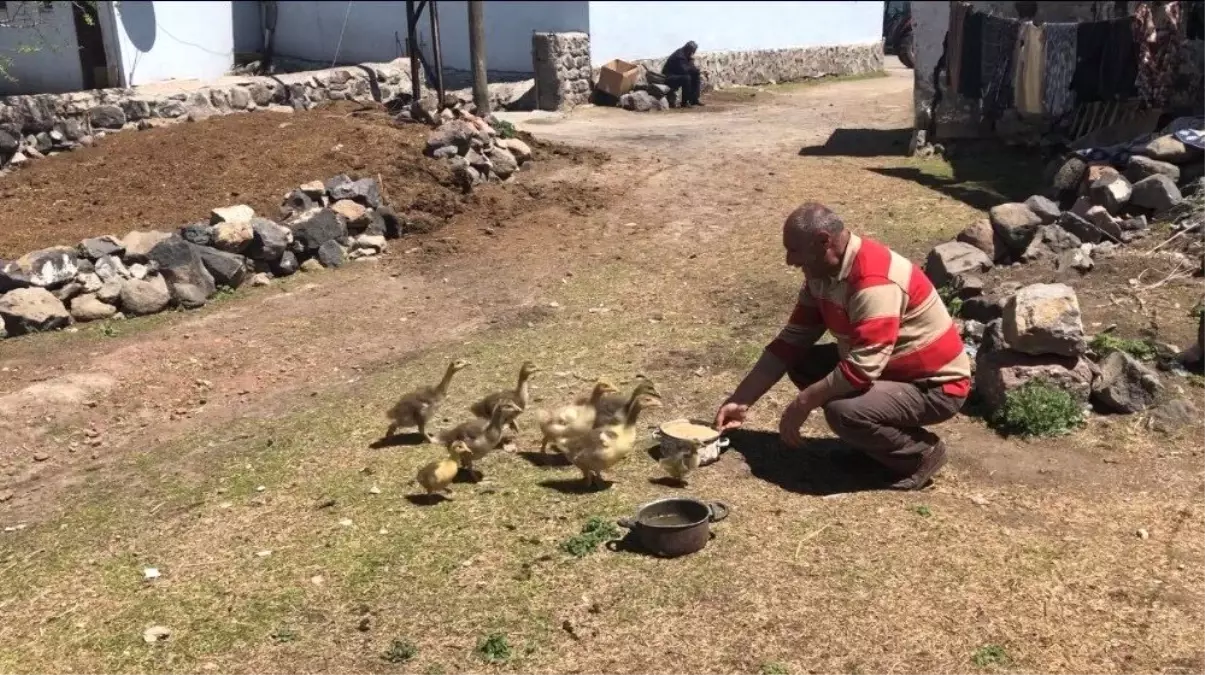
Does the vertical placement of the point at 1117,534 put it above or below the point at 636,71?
below

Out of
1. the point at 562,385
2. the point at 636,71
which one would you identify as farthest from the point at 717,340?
the point at 636,71

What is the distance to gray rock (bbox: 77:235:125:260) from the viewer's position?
10.1 meters

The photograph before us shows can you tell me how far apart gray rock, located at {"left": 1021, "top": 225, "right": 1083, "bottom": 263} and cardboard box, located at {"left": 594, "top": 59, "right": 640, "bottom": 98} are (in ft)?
44.0

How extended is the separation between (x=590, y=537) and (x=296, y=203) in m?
7.76

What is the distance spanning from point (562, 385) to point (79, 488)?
124 inches

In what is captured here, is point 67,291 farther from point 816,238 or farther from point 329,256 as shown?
point 816,238

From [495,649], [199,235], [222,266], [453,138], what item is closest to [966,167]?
[453,138]

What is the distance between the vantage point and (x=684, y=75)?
22594mm

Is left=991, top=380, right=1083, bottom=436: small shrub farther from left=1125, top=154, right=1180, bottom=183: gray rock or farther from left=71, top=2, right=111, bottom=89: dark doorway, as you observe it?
left=71, top=2, right=111, bottom=89: dark doorway

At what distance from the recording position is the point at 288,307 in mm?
9898

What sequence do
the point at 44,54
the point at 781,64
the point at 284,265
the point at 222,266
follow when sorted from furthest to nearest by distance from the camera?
the point at 781,64 < the point at 44,54 < the point at 284,265 < the point at 222,266

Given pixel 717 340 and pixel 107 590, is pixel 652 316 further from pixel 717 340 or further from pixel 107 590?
pixel 107 590

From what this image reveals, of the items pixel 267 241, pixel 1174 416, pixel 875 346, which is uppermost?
pixel 875 346

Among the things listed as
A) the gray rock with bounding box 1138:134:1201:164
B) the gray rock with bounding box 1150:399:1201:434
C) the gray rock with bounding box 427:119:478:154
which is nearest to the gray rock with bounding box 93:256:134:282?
the gray rock with bounding box 427:119:478:154
